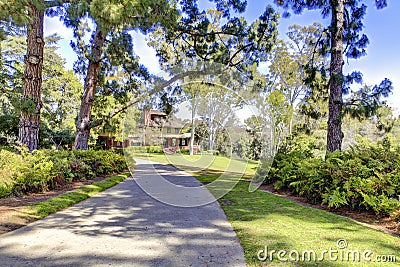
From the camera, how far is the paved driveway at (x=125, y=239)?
260cm

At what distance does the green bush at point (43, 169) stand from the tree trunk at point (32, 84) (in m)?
0.92

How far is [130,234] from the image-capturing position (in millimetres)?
3432

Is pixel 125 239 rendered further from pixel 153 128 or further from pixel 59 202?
pixel 153 128

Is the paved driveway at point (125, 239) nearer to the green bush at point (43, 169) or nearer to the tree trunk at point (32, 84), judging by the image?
the green bush at point (43, 169)

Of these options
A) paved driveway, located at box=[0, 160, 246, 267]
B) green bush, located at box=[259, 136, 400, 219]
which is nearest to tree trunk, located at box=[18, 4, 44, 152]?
paved driveway, located at box=[0, 160, 246, 267]

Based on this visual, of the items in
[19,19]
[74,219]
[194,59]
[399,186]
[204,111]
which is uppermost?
[194,59]

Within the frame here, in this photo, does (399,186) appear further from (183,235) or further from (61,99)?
(61,99)

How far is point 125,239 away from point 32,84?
685 cm

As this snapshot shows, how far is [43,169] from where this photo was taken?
588cm

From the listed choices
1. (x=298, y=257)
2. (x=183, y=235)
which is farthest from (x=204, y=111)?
(x=298, y=257)

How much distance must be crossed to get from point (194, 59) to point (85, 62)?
206 inches
